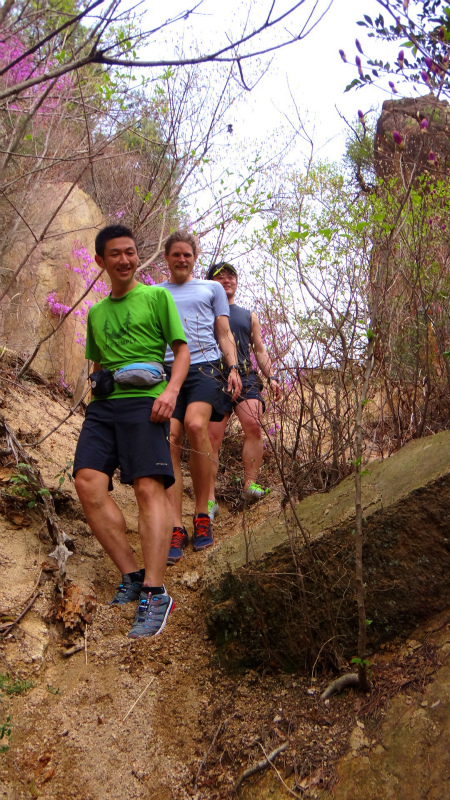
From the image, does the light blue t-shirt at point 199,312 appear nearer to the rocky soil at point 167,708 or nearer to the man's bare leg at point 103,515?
the man's bare leg at point 103,515

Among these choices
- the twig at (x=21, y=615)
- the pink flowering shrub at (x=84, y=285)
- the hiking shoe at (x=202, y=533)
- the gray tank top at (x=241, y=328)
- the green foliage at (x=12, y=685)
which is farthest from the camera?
the pink flowering shrub at (x=84, y=285)

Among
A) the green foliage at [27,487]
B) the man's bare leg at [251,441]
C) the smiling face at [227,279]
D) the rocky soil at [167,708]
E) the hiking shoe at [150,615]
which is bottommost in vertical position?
the rocky soil at [167,708]

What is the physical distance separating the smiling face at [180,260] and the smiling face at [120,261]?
60cm

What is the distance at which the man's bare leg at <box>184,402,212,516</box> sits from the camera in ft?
11.1

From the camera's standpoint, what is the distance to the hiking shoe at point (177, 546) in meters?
3.21

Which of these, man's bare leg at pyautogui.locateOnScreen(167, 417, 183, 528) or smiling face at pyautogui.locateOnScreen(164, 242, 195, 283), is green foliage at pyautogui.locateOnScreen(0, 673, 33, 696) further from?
smiling face at pyautogui.locateOnScreen(164, 242, 195, 283)

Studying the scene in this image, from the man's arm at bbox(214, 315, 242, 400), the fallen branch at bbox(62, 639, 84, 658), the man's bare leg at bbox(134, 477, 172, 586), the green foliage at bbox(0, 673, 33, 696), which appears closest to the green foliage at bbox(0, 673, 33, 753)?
the green foliage at bbox(0, 673, 33, 696)

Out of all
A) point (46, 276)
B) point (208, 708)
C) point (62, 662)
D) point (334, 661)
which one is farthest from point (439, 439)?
point (46, 276)

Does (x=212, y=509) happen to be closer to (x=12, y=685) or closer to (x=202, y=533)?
(x=202, y=533)

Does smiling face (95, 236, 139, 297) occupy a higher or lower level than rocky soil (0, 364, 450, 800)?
higher

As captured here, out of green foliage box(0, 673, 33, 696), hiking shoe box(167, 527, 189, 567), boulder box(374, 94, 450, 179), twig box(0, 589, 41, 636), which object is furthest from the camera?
hiking shoe box(167, 527, 189, 567)

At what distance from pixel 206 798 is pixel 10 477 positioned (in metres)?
1.93

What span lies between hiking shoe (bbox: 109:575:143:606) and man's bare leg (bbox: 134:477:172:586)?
191 mm

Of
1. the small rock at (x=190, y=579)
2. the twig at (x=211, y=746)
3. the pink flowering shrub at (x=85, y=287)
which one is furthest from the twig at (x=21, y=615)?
the pink flowering shrub at (x=85, y=287)
